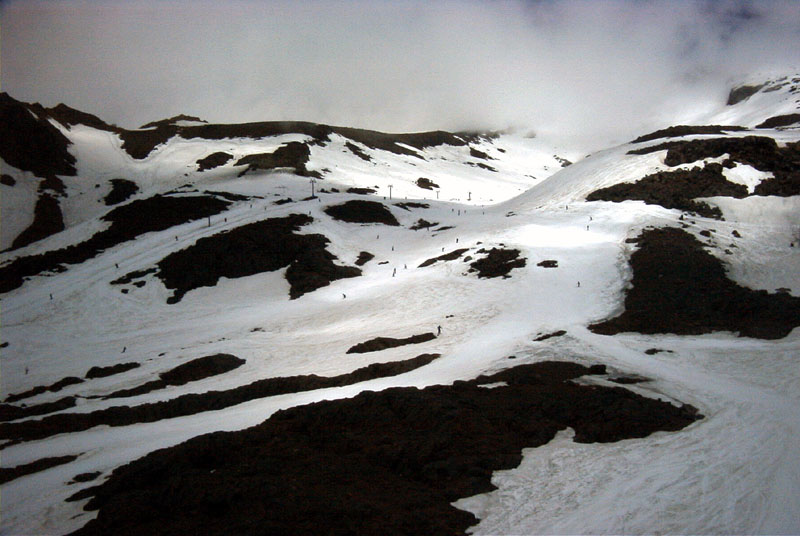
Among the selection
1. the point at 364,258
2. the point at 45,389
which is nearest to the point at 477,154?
the point at 364,258

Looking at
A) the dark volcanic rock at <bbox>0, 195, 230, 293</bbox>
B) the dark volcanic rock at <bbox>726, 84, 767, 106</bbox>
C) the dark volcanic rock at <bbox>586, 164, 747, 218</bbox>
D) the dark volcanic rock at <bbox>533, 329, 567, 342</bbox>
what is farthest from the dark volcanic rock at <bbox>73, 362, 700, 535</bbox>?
the dark volcanic rock at <bbox>726, 84, 767, 106</bbox>

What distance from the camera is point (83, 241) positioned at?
167ft

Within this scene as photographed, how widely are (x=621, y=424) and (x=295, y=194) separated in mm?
56230

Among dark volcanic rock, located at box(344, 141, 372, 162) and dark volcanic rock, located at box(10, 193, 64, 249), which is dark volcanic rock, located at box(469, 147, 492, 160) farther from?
dark volcanic rock, located at box(10, 193, 64, 249)

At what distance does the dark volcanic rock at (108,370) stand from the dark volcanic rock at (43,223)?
38750mm

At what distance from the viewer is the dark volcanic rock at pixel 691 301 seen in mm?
20281

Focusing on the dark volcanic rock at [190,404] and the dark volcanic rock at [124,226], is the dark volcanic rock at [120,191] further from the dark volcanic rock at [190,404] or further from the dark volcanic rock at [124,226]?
the dark volcanic rock at [190,404]

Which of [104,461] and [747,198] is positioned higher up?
[747,198]

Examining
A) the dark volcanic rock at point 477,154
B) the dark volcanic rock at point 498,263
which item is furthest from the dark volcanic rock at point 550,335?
the dark volcanic rock at point 477,154

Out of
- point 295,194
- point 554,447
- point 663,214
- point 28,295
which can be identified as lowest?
point 554,447

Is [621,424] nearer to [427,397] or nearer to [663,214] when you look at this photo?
[427,397]

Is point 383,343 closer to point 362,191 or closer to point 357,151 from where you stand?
point 362,191

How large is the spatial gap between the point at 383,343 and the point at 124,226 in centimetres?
4172

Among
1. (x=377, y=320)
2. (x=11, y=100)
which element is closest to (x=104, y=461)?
(x=377, y=320)
